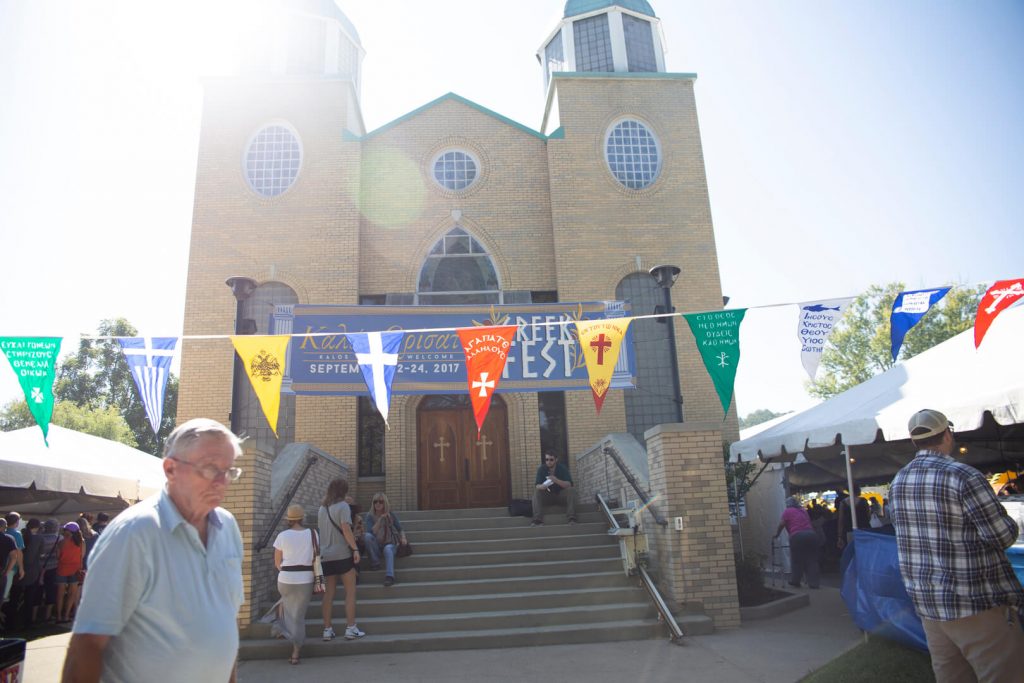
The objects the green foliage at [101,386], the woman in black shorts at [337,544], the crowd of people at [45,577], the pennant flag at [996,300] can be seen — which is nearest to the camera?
the woman in black shorts at [337,544]

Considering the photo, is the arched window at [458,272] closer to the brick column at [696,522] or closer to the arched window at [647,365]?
the arched window at [647,365]

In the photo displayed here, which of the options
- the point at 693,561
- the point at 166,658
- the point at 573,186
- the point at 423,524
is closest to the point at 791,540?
the point at 693,561

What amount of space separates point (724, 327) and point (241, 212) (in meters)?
10.6

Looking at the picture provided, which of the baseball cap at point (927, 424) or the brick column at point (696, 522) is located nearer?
the baseball cap at point (927, 424)

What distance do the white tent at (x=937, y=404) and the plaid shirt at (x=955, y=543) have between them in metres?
3.10

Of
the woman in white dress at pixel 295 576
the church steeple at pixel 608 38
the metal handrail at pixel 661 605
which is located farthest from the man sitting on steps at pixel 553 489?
the church steeple at pixel 608 38

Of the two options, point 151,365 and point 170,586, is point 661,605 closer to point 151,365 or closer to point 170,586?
point 170,586

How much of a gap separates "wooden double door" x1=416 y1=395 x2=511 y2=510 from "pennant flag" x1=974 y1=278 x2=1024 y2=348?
340 inches

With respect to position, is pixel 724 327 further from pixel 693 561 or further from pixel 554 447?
pixel 554 447

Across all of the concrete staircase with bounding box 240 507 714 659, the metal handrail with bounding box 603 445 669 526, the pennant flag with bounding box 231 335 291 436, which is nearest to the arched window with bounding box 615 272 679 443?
the metal handrail with bounding box 603 445 669 526

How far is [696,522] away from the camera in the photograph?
27.3ft

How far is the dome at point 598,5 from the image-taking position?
1738 cm

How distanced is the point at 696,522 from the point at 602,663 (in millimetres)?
2296

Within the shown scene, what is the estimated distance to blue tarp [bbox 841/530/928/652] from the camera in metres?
5.92
